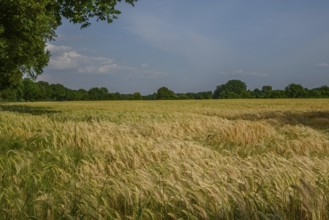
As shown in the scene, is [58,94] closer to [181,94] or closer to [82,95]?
[82,95]

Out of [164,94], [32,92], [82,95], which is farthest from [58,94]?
[164,94]

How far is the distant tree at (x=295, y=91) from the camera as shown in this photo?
120 meters

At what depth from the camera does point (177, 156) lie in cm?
536

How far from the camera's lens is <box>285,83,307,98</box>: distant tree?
12006cm

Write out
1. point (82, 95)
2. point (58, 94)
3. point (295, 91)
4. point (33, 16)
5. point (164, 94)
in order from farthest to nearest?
point (58, 94) → point (82, 95) → point (164, 94) → point (295, 91) → point (33, 16)

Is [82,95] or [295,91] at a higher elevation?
[295,91]

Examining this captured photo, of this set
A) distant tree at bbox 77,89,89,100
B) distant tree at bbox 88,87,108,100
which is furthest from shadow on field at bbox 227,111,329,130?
distant tree at bbox 77,89,89,100

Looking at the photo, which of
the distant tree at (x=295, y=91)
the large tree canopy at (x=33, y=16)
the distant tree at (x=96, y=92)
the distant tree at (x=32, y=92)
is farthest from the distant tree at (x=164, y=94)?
the large tree canopy at (x=33, y=16)

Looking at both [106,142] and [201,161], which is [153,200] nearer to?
[201,161]

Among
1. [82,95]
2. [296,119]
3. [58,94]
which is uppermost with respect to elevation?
[296,119]

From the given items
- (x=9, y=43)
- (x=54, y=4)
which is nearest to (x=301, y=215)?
(x=54, y=4)

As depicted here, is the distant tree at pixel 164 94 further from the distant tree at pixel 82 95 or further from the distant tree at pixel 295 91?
the distant tree at pixel 295 91

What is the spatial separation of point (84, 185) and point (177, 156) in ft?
6.12

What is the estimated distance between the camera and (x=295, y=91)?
4783 inches
